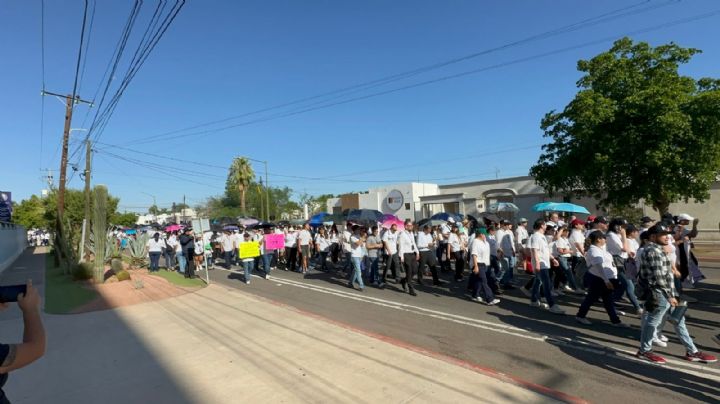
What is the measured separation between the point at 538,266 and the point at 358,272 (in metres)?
4.70

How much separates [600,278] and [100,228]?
49.9 ft

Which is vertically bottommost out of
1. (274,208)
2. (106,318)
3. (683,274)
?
(106,318)

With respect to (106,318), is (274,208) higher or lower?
higher

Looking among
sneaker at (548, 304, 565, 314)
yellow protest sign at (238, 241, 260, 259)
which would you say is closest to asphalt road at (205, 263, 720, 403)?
sneaker at (548, 304, 565, 314)

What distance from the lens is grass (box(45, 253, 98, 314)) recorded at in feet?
33.1

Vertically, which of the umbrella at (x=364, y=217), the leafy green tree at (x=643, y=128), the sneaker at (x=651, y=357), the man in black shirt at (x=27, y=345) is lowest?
the sneaker at (x=651, y=357)

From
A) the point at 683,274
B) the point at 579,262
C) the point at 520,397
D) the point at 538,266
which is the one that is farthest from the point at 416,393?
the point at 579,262

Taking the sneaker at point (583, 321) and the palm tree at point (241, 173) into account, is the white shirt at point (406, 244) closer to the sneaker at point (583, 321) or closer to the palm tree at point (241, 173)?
the sneaker at point (583, 321)

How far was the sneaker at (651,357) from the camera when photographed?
4918 millimetres

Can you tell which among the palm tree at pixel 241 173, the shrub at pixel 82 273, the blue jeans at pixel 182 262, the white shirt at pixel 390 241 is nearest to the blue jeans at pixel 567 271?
the white shirt at pixel 390 241

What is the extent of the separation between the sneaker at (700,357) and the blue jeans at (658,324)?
0.06m

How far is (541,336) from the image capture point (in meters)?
6.18

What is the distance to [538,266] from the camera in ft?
25.6

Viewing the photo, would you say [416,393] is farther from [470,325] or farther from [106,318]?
[106,318]
